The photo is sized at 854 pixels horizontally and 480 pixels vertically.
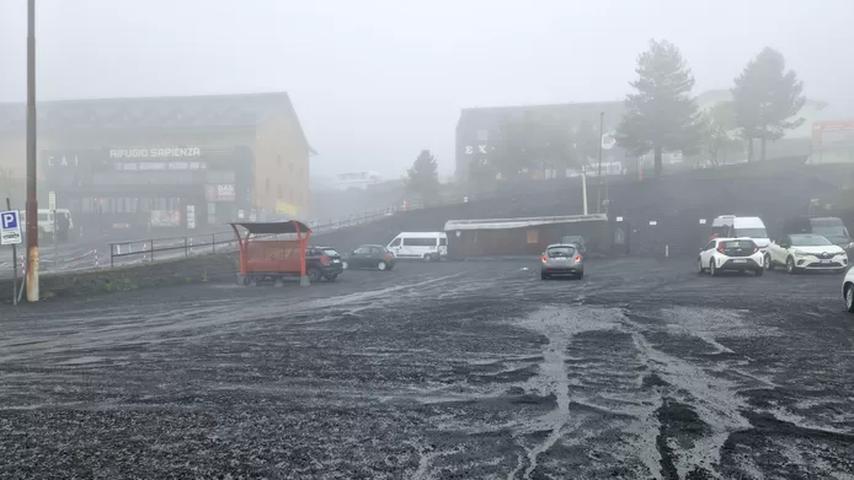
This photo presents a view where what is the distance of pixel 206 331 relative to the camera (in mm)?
11961

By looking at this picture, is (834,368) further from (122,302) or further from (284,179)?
(284,179)

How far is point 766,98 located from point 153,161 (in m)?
60.2

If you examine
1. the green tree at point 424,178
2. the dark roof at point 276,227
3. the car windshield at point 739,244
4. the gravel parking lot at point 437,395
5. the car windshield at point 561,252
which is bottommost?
the gravel parking lot at point 437,395

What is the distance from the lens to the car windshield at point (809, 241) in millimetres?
24828

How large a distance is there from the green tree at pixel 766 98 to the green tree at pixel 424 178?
31929mm

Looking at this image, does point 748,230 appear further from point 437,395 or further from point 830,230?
point 437,395

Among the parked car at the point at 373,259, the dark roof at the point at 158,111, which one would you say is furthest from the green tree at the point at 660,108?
the dark roof at the point at 158,111

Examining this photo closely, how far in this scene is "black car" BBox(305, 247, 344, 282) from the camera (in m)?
26.5

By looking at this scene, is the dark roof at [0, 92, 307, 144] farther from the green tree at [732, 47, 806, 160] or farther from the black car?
the green tree at [732, 47, 806, 160]

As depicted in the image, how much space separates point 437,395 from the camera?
6.78 m

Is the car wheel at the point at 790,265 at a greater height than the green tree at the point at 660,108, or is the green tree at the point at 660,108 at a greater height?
the green tree at the point at 660,108

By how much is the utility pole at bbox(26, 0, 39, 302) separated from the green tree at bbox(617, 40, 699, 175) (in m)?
50.1

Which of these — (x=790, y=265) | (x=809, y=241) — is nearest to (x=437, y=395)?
(x=790, y=265)

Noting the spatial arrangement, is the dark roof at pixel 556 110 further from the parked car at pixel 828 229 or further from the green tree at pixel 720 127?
the parked car at pixel 828 229
